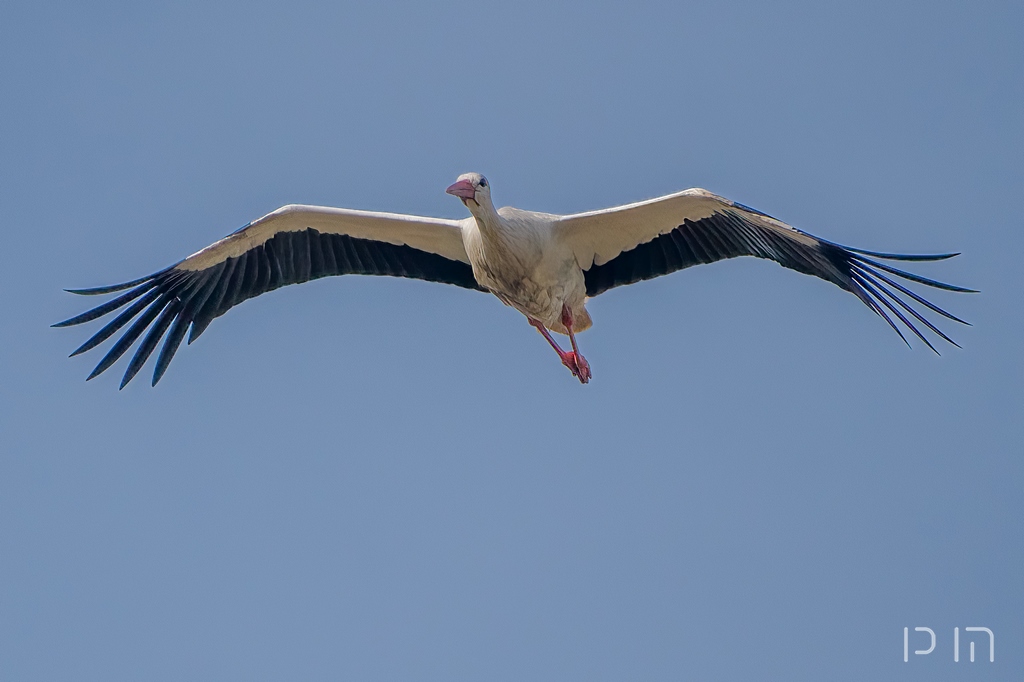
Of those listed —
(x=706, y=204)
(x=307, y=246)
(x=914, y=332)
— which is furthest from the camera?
(x=307, y=246)

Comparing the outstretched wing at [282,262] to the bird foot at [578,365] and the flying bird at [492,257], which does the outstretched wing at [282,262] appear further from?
the bird foot at [578,365]

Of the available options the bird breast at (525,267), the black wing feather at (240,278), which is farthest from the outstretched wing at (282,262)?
the bird breast at (525,267)

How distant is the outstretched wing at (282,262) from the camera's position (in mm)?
9781

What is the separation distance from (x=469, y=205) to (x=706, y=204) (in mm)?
1716

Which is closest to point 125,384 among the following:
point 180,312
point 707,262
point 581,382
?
point 180,312

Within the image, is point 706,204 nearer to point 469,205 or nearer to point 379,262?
point 469,205

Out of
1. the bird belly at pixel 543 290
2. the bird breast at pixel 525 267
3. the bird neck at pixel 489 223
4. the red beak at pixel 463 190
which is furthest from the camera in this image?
the bird belly at pixel 543 290

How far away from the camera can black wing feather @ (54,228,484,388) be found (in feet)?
31.4

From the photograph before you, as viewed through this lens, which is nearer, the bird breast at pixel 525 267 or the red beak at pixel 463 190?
the red beak at pixel 463 190

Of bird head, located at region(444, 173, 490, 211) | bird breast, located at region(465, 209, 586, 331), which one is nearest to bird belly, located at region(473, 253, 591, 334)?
bird breast, located at region(465, 209, 586, 331)

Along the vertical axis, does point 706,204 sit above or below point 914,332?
above

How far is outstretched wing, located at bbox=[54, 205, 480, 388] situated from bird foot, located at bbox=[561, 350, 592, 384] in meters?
0.90

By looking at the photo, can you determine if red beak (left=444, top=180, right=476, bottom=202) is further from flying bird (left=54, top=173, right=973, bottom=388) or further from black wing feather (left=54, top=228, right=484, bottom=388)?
black wing feather (left=54, top=228, right=484, bottom=388)

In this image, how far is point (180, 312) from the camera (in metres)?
9.87
